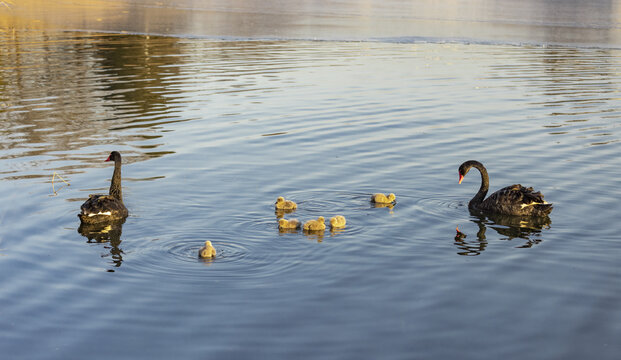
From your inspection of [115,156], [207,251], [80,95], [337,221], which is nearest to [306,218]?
[337,221]

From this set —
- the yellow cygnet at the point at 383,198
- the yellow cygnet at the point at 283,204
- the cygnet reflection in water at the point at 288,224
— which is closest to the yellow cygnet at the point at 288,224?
the cygnet reflection in water at the point at 288,224

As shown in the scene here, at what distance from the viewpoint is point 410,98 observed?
2269 cm

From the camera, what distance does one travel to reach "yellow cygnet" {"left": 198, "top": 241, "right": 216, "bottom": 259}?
387 inches

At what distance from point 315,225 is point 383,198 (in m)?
1.69

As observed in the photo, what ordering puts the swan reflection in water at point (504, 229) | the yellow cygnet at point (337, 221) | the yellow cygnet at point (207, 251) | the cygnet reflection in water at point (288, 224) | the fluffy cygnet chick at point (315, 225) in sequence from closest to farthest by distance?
the yellow cygnet at point (207, 251)
the swan reflection in water at point (504, 229)
the fluffy cygnet chick at point (315, 225)
the cygnet reflection in water at point (288, 224)
the yellow cygnet at point (337, 221)

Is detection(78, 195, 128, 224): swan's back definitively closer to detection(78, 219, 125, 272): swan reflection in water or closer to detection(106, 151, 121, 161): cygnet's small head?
detection(78, 219, 125, 272): swan reflection in water

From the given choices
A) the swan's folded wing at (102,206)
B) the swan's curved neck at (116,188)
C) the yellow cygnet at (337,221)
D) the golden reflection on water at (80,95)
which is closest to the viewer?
the yellow cygnet at (337,221)

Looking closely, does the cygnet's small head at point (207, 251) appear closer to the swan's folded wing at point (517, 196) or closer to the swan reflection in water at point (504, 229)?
the swan reflection in water at point (504, 229)

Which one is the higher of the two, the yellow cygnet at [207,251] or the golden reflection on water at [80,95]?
the golden reflection on water at [80,95]

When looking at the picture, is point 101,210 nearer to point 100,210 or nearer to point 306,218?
point 100,210

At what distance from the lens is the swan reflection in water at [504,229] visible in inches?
424

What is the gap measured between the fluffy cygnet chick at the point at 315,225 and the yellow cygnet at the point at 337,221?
0.67 feet

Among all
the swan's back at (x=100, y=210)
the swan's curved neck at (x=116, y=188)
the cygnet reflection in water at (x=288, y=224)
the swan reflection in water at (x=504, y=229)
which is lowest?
the swan reflection in water at (x=504, y=229)

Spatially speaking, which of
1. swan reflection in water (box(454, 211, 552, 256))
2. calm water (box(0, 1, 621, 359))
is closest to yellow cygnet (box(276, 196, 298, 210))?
calm water (box(0, 1, 621, 359))
